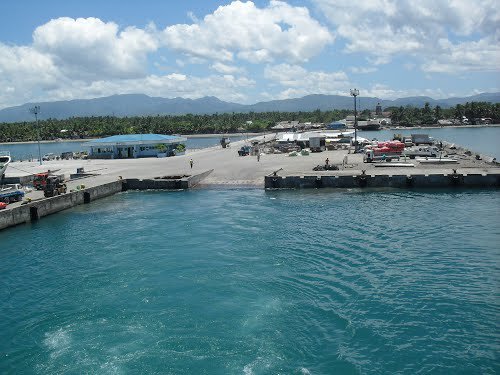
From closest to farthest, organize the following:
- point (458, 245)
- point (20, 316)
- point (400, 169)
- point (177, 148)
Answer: point (20, 316) → point (458, 245) → point (400, 169) → point (177, 148)

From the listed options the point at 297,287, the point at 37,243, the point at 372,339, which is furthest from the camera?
the point at 37,243

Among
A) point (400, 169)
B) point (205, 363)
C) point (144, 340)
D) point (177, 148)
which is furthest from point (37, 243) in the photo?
point (177, 148)

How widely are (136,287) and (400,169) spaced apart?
113 feet

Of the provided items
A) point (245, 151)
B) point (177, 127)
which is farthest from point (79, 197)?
point (177, 127)

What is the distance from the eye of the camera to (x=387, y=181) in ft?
145

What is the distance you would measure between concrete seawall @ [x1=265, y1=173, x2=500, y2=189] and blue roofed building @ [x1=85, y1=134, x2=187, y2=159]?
30715 mm

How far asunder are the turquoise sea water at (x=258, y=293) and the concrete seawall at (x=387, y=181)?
7759 mm

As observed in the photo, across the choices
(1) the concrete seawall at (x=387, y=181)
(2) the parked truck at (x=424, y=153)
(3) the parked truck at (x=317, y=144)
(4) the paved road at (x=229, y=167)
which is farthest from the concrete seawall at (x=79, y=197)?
(2) the parked truck at (x=424, y=153)

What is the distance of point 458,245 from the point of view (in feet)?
84.8

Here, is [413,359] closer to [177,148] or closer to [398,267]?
[398,267]

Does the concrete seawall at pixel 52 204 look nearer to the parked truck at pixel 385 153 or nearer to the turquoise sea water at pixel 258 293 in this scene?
the turquoise sea water at pixel 258 293

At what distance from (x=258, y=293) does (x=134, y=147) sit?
55.4 metres

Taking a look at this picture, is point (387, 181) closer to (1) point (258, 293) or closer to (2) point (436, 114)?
(1) point (258, 293)

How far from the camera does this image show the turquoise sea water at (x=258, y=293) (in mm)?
15719
